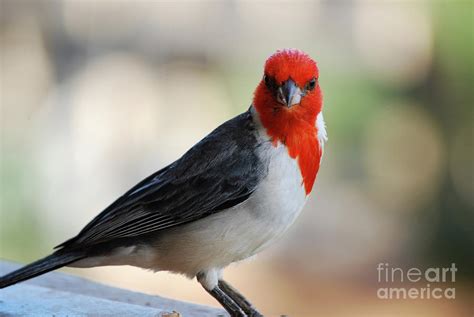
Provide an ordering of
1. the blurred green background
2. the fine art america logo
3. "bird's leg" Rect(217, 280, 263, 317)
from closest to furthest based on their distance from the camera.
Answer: "bird's leg" Rect(217, 280, 263, 317)
the fine art america logo
the blurred green background

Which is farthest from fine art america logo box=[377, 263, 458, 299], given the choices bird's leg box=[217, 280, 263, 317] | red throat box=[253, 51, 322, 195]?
red throat box=[253, 51, 322, 195]

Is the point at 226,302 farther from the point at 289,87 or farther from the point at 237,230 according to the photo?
the point at 289,87

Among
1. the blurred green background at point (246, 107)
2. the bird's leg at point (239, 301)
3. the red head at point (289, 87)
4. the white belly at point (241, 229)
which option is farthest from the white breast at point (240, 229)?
→ the blurred green background at point (246, 107)

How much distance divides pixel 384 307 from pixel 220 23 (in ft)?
11.4

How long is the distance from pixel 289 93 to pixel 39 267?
1.55 metres

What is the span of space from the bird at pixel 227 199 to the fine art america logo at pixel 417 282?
12.4 ft

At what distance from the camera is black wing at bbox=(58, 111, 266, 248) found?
4.27m

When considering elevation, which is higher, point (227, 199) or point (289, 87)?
point (289, 87)

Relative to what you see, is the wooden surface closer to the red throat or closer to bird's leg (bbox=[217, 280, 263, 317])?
bird's leg (bbox=[217, 280, 263, 317])

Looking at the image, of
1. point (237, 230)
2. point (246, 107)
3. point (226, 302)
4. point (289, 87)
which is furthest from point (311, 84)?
point (246, 107)

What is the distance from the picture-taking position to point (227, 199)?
426 centimetres

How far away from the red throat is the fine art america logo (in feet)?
12.4

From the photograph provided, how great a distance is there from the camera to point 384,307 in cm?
814

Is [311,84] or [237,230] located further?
[311,84]
